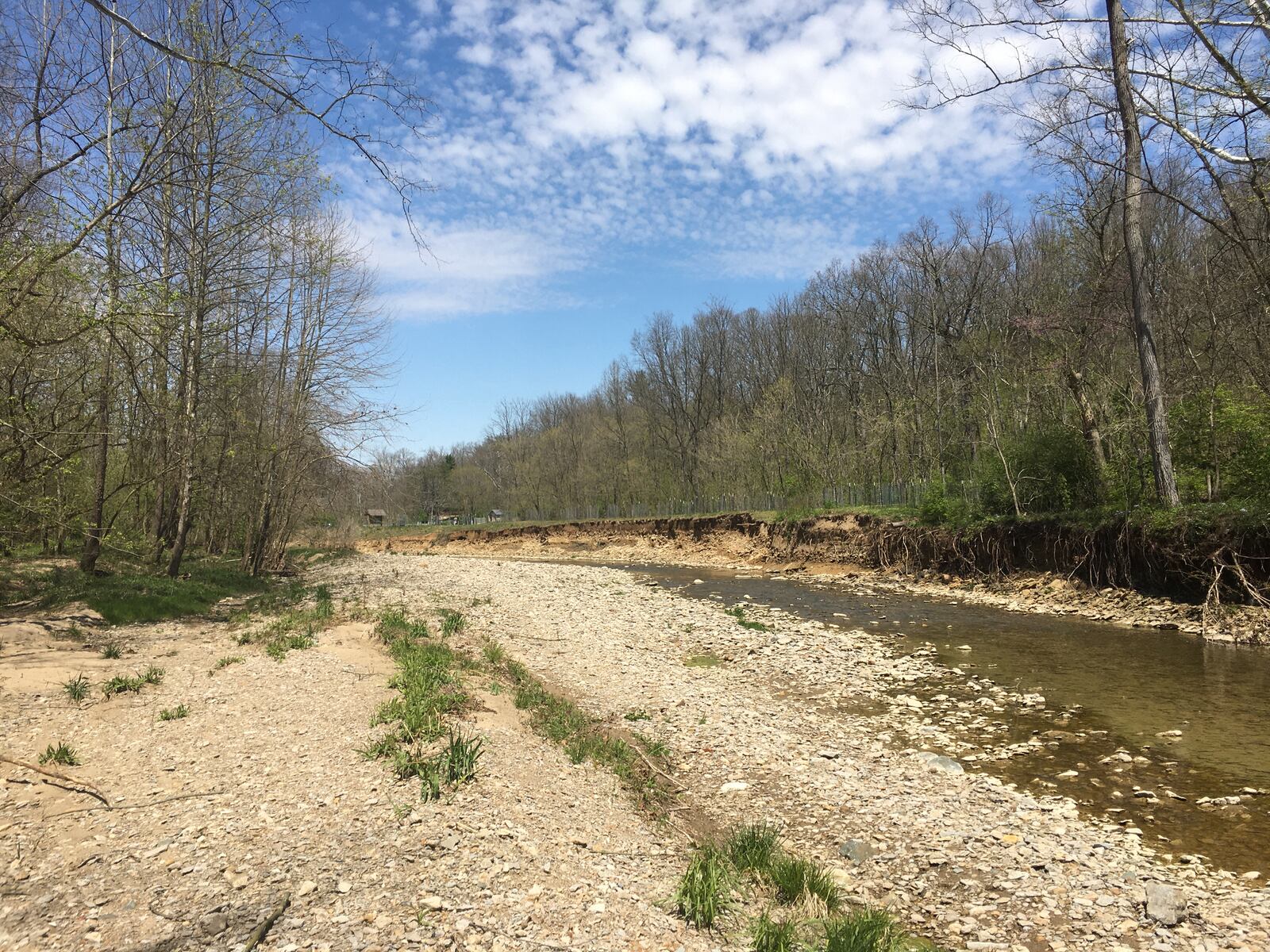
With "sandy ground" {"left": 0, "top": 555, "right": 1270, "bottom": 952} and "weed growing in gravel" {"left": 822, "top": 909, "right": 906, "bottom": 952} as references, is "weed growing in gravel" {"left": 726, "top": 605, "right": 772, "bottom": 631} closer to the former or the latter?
"sandy ground" {"left": 0, "top": 555, "right": 1270, "bottom": 952}

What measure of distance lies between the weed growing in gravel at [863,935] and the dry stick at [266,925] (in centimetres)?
321

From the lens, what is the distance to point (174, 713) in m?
6.39

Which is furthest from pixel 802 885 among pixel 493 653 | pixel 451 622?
pixel 451 622

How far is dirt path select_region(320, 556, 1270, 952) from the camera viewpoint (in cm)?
452

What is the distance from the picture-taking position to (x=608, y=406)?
7200cm

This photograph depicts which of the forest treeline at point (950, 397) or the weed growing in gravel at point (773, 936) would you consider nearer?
the weed growing in gravel at point (773, 936)

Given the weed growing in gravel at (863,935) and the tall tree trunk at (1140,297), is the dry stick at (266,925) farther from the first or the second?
the tall tree trunk at (1140,297)

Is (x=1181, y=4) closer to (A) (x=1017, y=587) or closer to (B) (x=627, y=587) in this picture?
(A) (x=1017, y=587)

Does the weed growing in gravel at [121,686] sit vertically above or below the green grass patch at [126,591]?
below

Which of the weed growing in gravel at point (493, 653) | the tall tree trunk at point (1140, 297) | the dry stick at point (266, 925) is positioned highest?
the tall tree trunk at point (1140, 297)

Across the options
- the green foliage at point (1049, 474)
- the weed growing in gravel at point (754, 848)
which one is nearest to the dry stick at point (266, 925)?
the weed growing in gravel at point (754, 848)

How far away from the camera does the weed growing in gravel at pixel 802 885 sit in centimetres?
457

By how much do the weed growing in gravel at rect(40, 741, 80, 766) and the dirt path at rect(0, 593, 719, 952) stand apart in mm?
91

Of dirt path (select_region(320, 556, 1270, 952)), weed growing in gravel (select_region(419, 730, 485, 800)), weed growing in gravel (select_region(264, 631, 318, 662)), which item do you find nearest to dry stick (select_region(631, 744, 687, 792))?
dirt path (select_region(320, 556, 1270, 952))
